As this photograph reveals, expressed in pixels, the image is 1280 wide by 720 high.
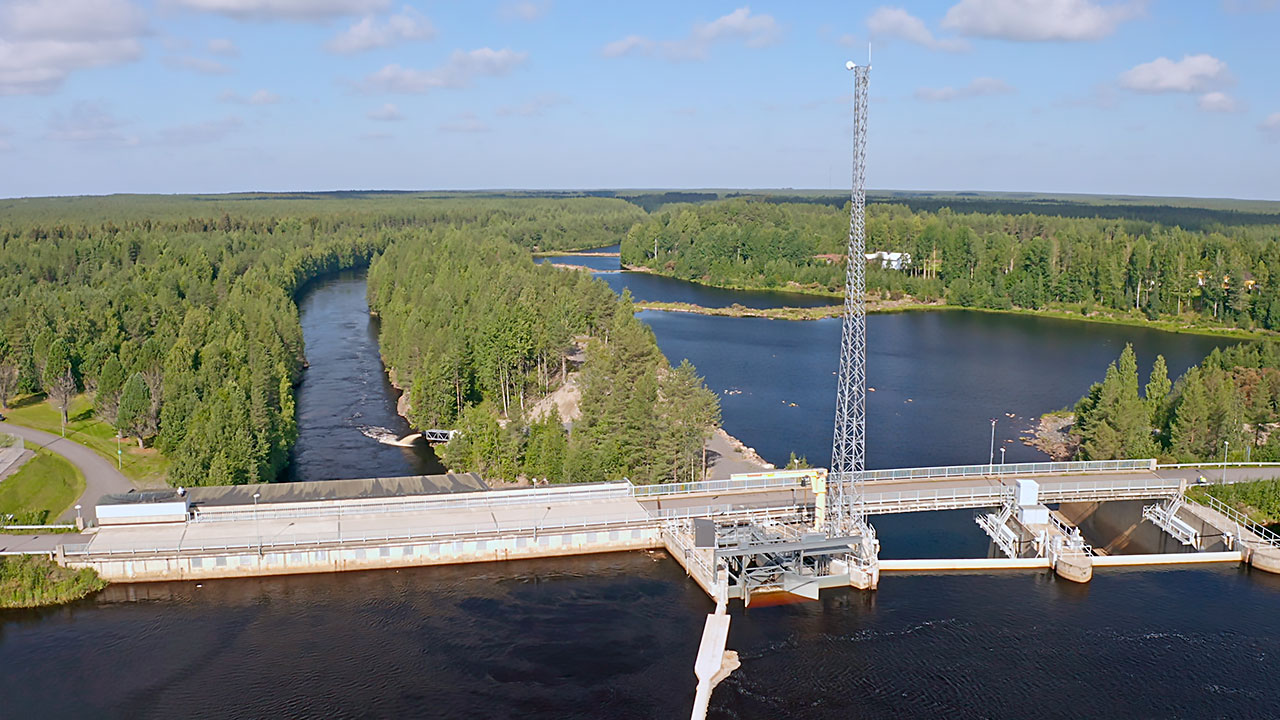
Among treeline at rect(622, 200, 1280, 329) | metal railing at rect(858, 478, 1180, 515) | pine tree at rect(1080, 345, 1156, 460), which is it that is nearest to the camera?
metal railing at rect(858, 478, 1180, 515)

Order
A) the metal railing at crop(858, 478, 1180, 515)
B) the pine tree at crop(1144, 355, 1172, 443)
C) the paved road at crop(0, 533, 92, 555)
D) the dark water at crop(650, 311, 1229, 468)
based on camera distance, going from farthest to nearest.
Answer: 1. the dark water at crop(650, 311, 1229, 468)
2. the pine tree at crop(1144, 355, 1172, 443)
3. the metal railing at crop(858, 478, 1180, 515)
4. the paved road at crop(0, 533, 92, 555)

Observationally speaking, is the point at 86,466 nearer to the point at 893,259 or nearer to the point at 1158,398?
the point at 1158,398

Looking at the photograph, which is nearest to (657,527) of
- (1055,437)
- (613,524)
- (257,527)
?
(613,524)

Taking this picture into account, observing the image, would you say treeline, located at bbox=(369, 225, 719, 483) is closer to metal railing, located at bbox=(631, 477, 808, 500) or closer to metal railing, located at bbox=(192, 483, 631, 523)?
metal railing, located at bbox=(631, 477, 808, 500)

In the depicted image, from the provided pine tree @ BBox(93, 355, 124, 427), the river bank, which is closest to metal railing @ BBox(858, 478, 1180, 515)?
pine tree @ BBox(93, 355, 124, 427)

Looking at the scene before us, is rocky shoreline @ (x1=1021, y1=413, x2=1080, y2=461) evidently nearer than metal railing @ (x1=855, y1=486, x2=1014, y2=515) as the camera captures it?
No

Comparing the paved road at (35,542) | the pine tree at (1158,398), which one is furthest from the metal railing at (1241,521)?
the paved road at (35,542)

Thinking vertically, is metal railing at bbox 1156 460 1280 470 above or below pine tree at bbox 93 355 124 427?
below
